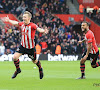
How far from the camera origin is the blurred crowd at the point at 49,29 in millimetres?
28328

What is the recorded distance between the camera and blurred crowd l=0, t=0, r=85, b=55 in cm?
2833

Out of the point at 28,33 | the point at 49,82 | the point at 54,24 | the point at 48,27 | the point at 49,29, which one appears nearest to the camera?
the point at 49,82

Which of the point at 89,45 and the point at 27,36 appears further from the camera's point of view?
the point at 89,45

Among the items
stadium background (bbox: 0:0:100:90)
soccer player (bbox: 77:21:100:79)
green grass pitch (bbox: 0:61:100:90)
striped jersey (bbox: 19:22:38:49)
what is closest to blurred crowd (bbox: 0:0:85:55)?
stadium background (bbox: 0:0:100:90)

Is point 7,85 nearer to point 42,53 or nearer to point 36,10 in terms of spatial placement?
point 42,53

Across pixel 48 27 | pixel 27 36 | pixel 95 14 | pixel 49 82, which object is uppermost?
pixel 27 36

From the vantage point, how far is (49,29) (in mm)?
30797

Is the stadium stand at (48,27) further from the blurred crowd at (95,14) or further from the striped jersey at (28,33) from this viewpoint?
the striped jersey at (28,33)

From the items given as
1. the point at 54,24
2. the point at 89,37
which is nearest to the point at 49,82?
the point at 89,37

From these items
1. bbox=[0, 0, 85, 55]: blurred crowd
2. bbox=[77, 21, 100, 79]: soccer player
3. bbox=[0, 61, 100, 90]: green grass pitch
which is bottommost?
bbox=[0, 0, 85, 55]: blurred crowd

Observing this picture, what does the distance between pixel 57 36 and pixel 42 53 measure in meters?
2.24

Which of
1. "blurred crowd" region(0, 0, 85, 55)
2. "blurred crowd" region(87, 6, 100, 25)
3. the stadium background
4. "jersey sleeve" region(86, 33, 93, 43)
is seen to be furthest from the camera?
"blurred crowd" region(87, 6, 100, 25)

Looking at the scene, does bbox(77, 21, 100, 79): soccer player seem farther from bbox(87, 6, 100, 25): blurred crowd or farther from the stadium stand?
bbox(87, 6, 100, 25): blurred crowd

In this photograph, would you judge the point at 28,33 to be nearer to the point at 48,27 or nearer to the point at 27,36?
the point at 27,36
